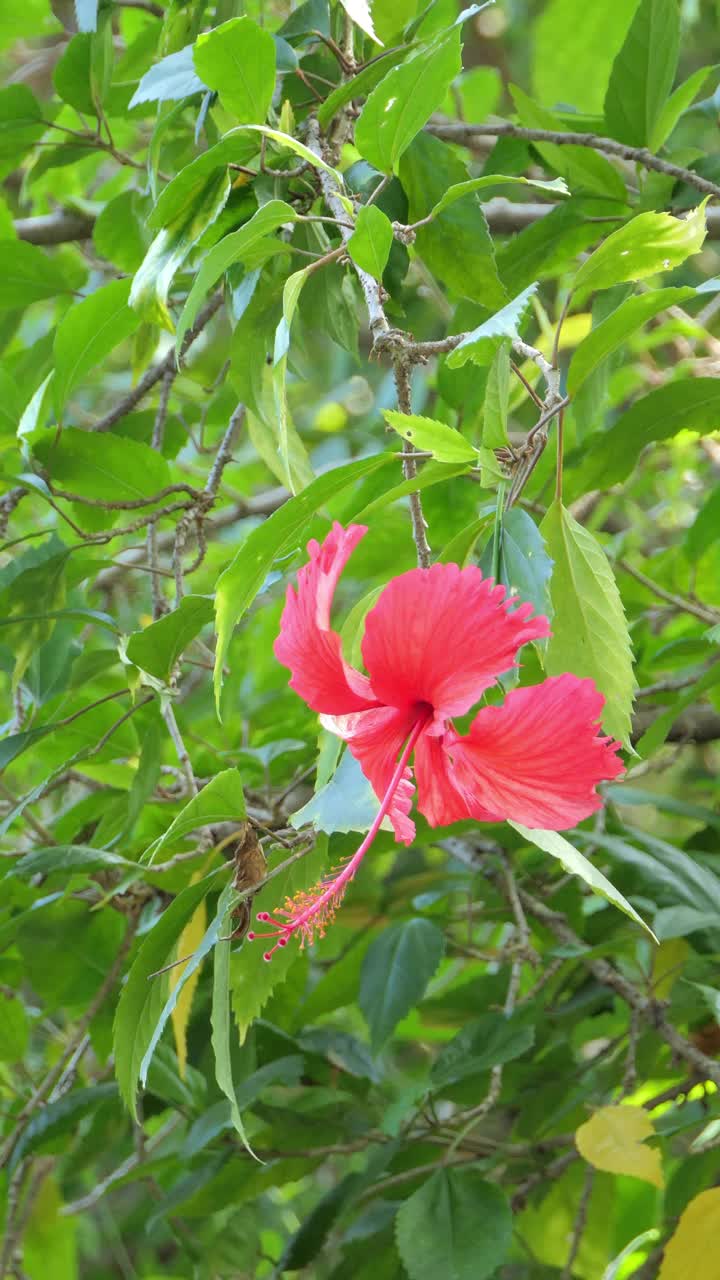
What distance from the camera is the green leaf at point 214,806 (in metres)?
0.61

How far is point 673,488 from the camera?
1583 mm

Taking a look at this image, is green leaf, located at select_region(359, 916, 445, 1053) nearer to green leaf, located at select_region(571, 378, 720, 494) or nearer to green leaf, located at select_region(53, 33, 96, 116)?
green leaf, located at select_region(571, 378, 720, 494)

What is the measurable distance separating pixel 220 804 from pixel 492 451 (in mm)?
229

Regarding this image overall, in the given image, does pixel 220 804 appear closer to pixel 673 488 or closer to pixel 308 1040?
pixel 308 1040

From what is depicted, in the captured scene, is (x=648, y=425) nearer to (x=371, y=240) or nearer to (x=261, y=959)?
(x=371, y=240)

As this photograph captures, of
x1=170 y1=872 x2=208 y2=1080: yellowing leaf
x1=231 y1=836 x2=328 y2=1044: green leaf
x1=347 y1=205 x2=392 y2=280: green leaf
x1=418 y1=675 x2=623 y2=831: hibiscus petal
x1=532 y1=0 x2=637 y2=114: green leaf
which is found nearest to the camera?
x1=418 y1=675 x2=623 y2=831: hibiscus petal

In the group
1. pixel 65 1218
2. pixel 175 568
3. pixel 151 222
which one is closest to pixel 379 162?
pixel 151 222

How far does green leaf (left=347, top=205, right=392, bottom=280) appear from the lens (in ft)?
1.83

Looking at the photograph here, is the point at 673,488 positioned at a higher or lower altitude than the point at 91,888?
lower

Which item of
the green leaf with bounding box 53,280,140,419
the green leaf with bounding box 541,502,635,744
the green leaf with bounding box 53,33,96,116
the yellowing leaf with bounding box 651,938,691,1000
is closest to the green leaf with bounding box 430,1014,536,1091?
the yellowing leaf with bounding box 651,938,691,1000

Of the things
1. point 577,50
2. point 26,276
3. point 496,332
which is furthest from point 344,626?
point 577,50

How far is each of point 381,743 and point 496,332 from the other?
172mm

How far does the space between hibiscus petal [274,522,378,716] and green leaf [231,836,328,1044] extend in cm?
18

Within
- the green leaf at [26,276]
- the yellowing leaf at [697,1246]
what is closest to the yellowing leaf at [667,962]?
the yellowing leaf at [697,1246]
